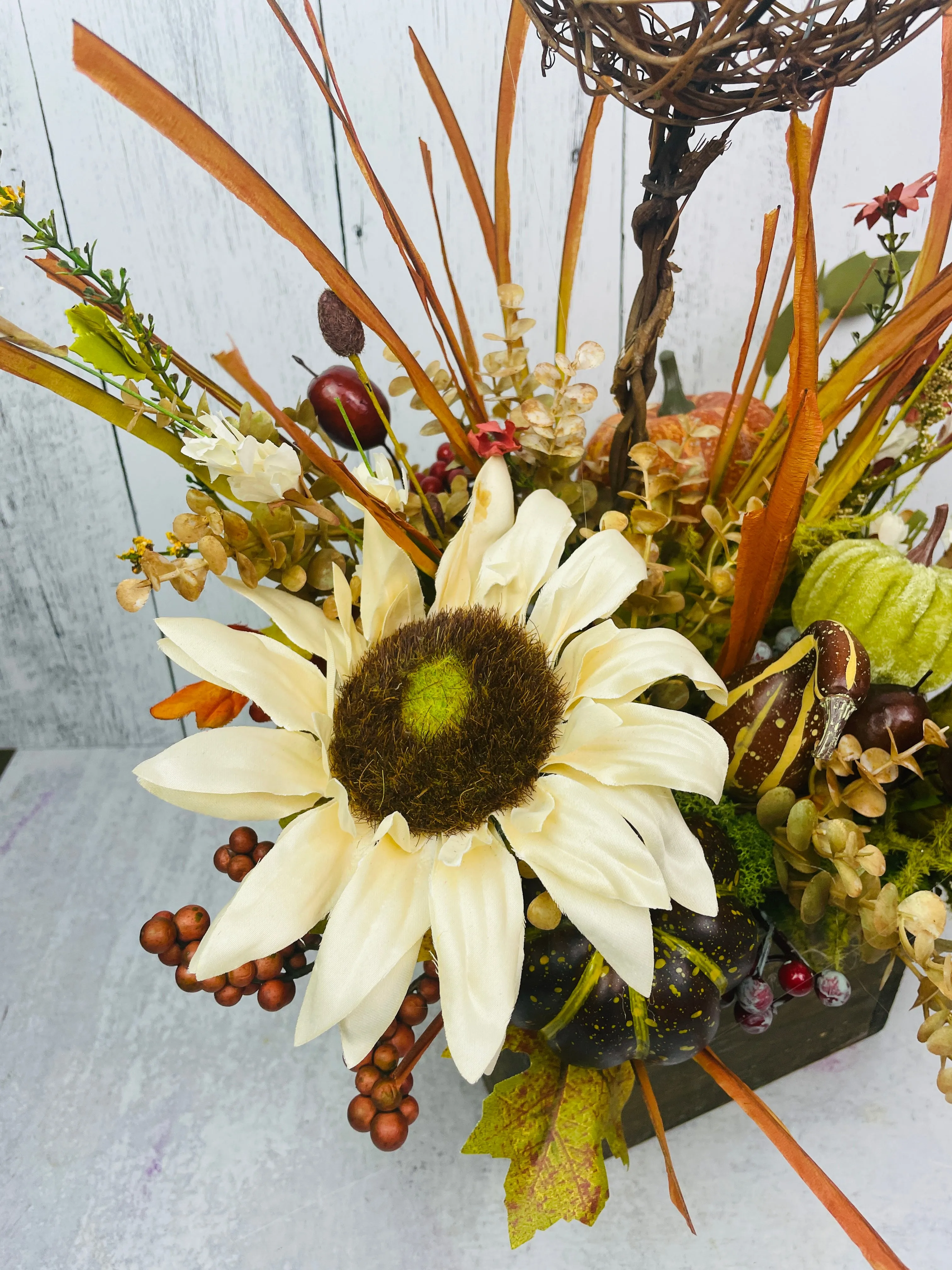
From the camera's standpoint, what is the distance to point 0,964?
68 cm

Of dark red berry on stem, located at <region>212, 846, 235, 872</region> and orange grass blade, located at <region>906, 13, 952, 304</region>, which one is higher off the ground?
orange grass blade, located at <region>906, 13, 952, 304</region>

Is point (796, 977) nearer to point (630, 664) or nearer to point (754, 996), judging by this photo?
point (754, 996)

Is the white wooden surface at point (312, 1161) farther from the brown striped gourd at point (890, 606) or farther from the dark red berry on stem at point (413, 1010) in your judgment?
the brown striped gourd at point (890, 606)

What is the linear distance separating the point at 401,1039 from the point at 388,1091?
22mm

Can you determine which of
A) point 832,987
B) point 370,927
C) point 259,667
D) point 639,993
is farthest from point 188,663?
point 832,987

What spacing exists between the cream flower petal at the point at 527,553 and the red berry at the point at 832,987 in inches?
9.4

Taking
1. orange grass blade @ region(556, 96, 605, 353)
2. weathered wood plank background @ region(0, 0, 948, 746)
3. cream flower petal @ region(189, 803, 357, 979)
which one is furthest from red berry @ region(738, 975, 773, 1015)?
weathered wood plank background @ region(0, 0, 948, 746)

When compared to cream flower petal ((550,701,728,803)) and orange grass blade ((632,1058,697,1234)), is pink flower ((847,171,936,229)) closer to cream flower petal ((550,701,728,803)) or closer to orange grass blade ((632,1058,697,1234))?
cream flower petal ((550,701,728,803))

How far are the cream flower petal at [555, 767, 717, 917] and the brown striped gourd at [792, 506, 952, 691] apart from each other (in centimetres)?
15

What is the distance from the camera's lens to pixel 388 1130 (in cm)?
40

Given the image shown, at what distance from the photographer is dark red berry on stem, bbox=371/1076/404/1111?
399mm

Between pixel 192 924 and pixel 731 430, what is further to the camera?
pixel 731 430

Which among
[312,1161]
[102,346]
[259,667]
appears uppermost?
[102,346]

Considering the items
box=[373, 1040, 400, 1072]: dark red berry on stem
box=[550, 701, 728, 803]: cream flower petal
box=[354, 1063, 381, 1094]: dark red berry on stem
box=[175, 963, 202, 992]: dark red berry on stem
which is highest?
box=[550, 701, 728, 803]: cream flower petal
